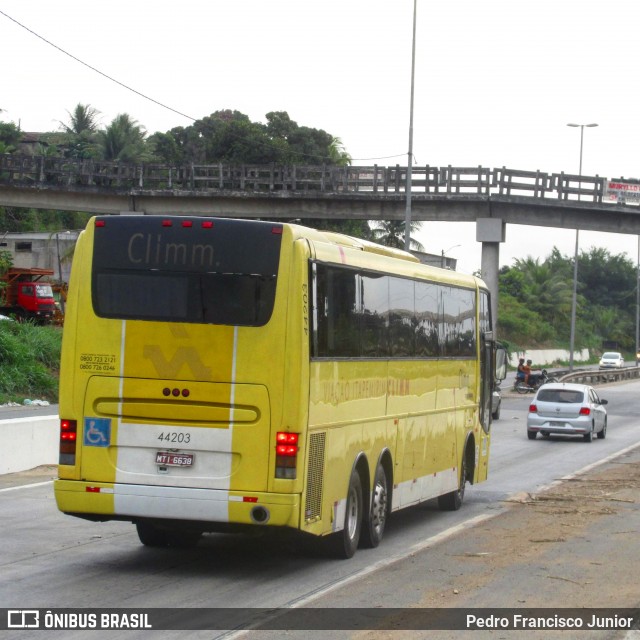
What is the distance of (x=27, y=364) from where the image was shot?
3988 centimetres

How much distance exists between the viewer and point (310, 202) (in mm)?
52594

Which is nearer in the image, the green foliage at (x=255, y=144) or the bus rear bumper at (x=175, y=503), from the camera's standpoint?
the bus rear bumper at (x=175, y=503)

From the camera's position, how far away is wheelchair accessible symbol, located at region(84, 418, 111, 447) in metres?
10.8

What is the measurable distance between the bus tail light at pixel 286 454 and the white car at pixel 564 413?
78.4 ft

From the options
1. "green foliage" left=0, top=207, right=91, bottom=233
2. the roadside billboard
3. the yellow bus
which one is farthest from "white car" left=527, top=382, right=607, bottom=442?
"green foliage" left=0, top=207, right=91, bottom=233

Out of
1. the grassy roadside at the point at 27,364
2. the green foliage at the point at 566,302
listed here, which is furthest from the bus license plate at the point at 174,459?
the green foliage at the point at 566,302

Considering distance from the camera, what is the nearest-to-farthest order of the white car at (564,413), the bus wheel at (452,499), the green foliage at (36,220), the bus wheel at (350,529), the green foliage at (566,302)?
the bus wheel at (350,529)
the bus wheel at (452,499)
the white car at (564,413)
the green foliage at (36,220)
the green foliage at (566,302)

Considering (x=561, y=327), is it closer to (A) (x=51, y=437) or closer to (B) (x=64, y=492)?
(A) (x=51, y=437)

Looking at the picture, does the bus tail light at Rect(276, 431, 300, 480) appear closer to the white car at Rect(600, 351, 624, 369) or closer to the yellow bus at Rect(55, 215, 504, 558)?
the yellow bus at Rect(55, 215, 504, 558)

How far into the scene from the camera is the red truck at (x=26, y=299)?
53.2 m

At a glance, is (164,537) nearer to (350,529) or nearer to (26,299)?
(350,529)

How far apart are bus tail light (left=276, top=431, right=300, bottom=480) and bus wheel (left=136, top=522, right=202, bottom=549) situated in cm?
238

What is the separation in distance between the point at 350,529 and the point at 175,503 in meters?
2.22

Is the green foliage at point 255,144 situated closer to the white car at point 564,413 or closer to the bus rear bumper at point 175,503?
the white car at point 564,413
